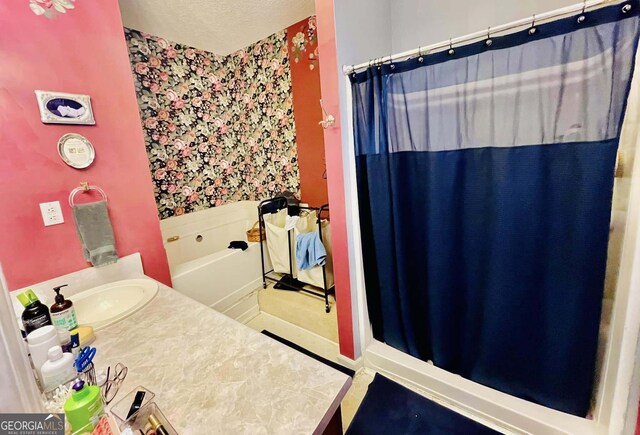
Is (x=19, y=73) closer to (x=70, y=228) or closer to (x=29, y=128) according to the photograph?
(x=29, y=128)

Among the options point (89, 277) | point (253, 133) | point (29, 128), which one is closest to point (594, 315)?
point (89, 277)

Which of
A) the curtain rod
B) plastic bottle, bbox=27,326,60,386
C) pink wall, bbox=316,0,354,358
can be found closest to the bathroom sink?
plastic bottle, bbox=27,326,60,386

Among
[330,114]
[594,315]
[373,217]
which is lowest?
[594,315]

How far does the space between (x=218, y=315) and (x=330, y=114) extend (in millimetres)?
1152

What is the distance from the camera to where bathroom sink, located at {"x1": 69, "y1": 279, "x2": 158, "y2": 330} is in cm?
119

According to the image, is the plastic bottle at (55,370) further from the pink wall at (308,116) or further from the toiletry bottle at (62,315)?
the pink wall at (308,116)

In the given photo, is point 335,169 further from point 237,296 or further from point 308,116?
point 237,296

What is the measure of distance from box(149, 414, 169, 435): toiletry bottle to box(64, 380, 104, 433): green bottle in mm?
110

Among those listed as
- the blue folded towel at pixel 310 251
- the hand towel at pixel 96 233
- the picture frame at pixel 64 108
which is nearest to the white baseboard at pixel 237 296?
the blue folded towel at pixel 310 251

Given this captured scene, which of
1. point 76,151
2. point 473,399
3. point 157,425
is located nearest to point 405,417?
point 473,399

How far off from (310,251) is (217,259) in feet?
2.76

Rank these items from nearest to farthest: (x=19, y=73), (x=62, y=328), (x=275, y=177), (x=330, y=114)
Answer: (x=62, y=328) < (x=19, y=73) < (x=330, y=114) < (x=275, y=177)

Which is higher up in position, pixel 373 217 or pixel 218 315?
pixel 373 217

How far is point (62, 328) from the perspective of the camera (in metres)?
0.90
